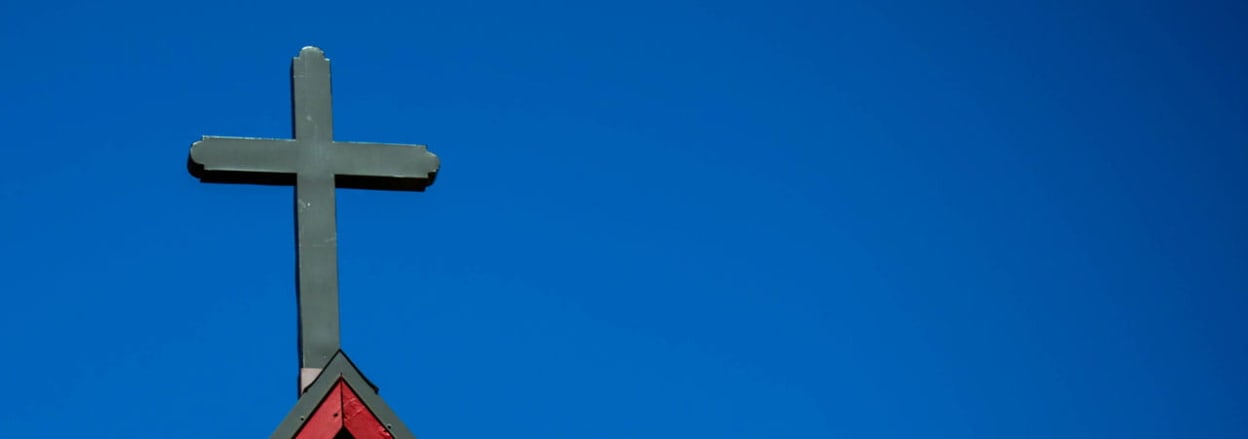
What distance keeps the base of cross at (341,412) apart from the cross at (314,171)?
8.6 inches

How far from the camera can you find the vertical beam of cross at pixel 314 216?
10.7 meters

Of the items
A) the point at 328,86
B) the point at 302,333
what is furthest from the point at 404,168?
the point at 302,333

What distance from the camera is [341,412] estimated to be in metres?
10.4

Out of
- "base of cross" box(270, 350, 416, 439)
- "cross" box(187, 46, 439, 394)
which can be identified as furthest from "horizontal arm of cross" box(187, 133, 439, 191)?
"base of cross" box(270, 350, 416, 439)

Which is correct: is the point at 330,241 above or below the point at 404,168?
below

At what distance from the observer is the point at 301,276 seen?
10898 mm

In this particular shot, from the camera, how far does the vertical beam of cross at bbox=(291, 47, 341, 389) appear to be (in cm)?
1073

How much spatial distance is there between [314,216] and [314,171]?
32 cm

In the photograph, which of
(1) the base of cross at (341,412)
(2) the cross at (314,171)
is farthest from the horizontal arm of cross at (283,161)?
(1) the base of cross at (341,412)

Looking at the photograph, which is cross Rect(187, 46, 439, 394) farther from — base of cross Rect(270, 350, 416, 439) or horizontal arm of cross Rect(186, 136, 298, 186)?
base of cross Rect(270, 350, 416, 439)

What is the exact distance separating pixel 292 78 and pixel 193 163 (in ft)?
2.30

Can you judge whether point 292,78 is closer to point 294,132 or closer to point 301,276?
point 294,132

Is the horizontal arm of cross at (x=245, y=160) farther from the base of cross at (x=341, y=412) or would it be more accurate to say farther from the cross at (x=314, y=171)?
the base of cross at (x=341, y=412)

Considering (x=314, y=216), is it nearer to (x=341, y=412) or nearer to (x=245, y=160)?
(x=245, y=160)
